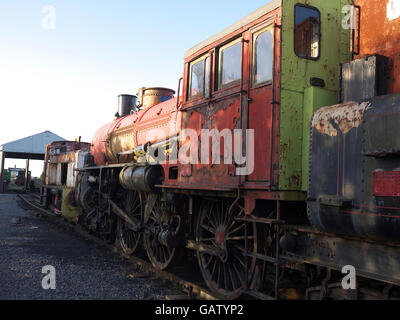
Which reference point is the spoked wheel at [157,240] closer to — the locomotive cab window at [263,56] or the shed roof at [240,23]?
the shed roof at [240,23]

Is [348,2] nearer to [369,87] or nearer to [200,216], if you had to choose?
[369,87]

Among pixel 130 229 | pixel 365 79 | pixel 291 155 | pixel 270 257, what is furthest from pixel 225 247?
pixel 130 229

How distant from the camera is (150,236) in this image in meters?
7.88

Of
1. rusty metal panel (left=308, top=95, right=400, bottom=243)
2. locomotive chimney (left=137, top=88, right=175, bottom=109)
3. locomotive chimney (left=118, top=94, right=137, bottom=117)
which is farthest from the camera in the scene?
locomotive chimney (left=118, top=94, right=137, bottom=117)

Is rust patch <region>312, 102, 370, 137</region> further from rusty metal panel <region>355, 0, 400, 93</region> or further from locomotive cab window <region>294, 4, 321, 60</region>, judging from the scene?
locomotive cab window <region>294, 4, 321, 60</region>

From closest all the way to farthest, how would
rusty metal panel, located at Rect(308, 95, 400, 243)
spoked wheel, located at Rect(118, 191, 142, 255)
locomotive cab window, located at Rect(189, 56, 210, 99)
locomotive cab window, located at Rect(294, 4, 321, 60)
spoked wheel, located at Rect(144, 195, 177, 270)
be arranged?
rusty metal panel, located at Rect(308, 95, 400, 243)
locomotive cab window, located at Rect(294, 4, 321, 60)
locomotive cab window, located at Rect(189, 56, 210, 99)
spoked wheel, located at Rect(144, 195, 177, 270)
spoked wheel, located at Rect(118, 191, 142, 255)

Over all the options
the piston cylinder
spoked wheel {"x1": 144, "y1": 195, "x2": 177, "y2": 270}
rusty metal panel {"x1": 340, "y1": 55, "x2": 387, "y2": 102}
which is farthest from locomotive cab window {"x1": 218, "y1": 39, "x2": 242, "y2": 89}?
spoked wheel {"x1": 144, "y1": 195, "x2": 177, "y2": 270}

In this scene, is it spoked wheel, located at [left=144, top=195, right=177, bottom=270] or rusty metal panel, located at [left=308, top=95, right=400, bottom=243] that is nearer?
rusty metal panel, located at [left=308, top=95, right=400, bottom=243]

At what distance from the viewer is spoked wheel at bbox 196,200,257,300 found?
5.28 m

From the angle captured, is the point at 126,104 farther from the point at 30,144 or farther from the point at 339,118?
the point at 30,144

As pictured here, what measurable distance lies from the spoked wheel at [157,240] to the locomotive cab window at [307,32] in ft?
13.3

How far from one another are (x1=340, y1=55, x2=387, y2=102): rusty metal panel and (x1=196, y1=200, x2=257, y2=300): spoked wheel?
2.03 meters

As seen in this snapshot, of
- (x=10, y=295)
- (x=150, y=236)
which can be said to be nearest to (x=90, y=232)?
(x=150, y=236)
